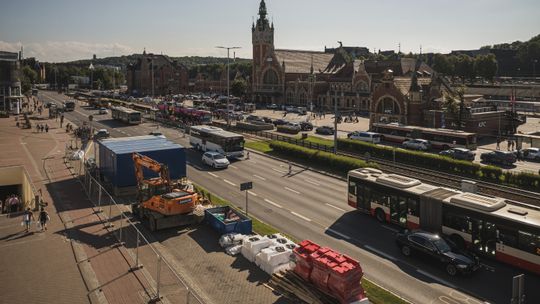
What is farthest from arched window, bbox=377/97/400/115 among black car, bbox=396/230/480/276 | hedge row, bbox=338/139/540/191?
black car, bbox=396/230/480/276

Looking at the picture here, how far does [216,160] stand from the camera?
1702 inches

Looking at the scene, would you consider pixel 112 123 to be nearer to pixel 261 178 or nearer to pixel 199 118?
pixel 199 118

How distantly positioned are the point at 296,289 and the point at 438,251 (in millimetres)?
7613

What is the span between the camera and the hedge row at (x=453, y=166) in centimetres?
3578

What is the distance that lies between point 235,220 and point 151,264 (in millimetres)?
5698

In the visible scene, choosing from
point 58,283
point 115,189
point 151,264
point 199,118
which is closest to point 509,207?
point 151,264

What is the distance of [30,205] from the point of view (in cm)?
3003

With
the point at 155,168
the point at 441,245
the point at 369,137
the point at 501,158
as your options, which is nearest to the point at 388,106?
the point at 369,137

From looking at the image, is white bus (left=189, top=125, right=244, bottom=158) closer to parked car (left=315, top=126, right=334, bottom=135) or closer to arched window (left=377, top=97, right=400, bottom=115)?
parked car (left=315, top=126, right=334, bottom=135)

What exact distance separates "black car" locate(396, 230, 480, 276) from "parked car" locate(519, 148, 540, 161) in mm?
34375

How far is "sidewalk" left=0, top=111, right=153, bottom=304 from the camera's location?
1752 cm

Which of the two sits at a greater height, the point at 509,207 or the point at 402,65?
the point at 402,65

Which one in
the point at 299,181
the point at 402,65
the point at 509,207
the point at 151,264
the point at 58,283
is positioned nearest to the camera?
the point at 58,283

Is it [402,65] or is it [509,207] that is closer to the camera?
[509,207]
